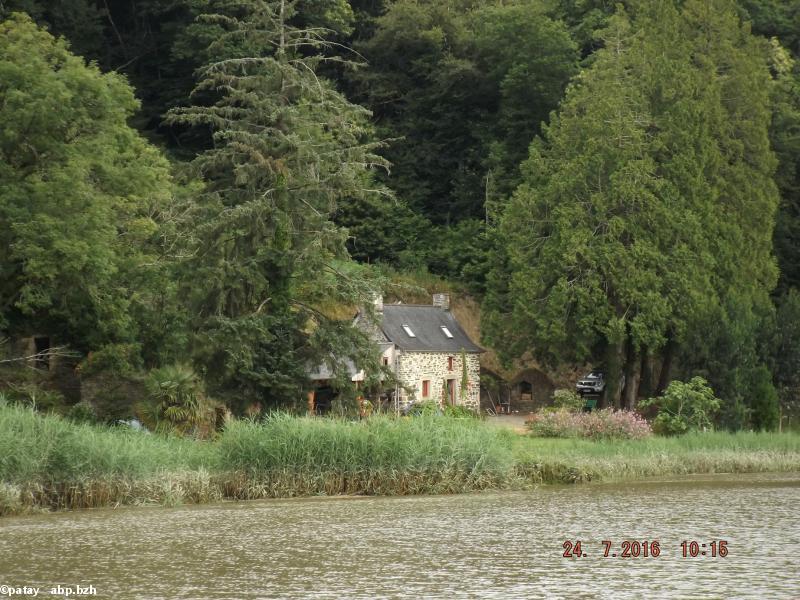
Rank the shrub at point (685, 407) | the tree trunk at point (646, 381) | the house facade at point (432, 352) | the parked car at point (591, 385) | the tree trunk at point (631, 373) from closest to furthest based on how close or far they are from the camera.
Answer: the shrub at point (685, 407)
the tree trunk at point (631, 373)
the house facade at point (432, 352)
the tree trunk at point (646, 381)
the parked car at point (591, 385)

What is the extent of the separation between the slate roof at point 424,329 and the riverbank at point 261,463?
20.7 metres

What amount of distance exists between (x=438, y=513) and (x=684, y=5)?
36.1m

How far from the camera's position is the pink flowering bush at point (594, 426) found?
36.7 m

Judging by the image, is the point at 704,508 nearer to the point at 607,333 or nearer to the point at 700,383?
the point at 700,383

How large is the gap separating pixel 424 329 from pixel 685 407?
14.8 m

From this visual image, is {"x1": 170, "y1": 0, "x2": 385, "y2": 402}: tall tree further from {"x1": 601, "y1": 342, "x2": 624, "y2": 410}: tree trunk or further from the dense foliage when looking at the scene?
{"x1": 601, "y1": 342, "x2": 624, "y2": 410}: tree trunk

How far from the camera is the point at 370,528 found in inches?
839

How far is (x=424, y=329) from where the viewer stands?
52.5 m

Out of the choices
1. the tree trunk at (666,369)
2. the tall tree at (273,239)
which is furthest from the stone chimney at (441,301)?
the tall tree at (273,239)

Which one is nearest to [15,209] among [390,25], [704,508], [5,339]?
[5,339]

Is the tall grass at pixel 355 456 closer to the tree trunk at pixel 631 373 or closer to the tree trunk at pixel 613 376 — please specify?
the tree trunk at pixel 613 376

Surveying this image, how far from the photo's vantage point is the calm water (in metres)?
16.0

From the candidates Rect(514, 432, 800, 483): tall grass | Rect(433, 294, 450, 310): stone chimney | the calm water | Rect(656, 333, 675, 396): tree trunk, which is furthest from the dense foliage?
the calm water

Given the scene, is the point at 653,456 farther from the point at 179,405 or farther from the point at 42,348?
the point at 42,348
